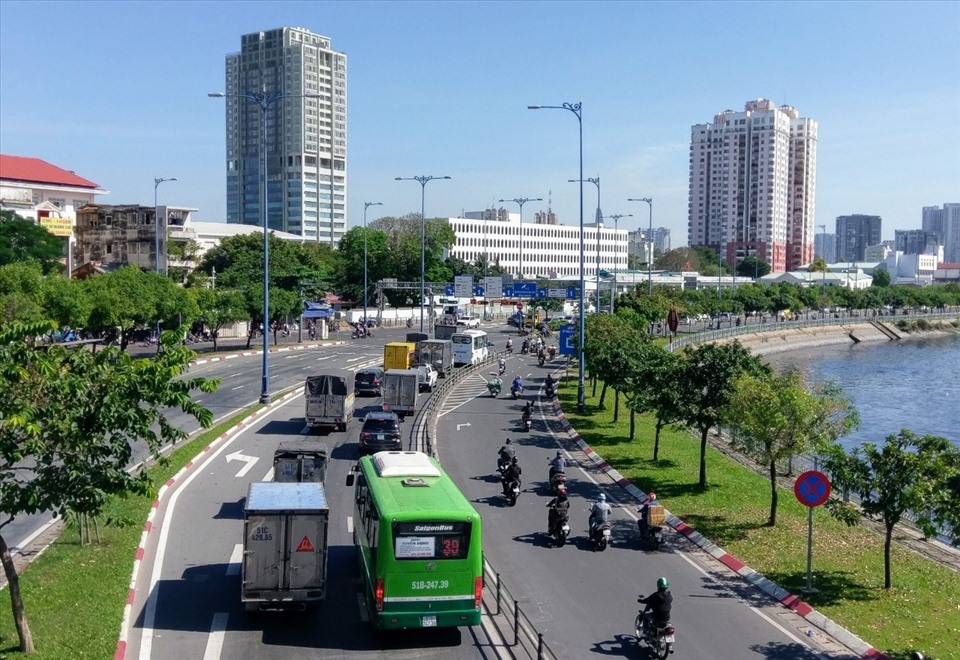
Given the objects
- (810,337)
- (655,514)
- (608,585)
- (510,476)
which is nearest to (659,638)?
(608,585)

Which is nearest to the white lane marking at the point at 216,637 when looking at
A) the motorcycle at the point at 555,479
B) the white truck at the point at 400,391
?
the motorcycle at the point at 555,479

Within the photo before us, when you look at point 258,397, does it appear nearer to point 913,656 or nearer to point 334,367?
point 334,367

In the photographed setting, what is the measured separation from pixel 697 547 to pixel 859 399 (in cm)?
4993

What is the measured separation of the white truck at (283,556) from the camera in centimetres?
1588

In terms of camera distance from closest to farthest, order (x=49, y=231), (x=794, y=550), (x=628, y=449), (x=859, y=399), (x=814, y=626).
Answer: (x=814, y=626)
(x=794, y=550)
(x=628, y=449)
(x=859, y=399)
(x=49, y=231)

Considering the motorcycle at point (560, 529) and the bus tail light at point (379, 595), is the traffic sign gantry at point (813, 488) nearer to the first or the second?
the motorcycle at point (560, 529)

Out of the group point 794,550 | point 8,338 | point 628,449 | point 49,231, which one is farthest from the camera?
point 49,231

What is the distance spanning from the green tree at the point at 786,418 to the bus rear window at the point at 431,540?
1061 cm

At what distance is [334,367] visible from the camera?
61656 mm

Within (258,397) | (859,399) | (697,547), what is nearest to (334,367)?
(258,397)

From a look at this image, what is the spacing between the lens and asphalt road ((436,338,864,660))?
16031 millimetres

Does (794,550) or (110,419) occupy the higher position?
(110,419)

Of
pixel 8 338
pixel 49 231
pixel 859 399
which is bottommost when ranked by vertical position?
pixel 859 399

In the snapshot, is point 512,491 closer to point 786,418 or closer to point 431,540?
point 786,418
